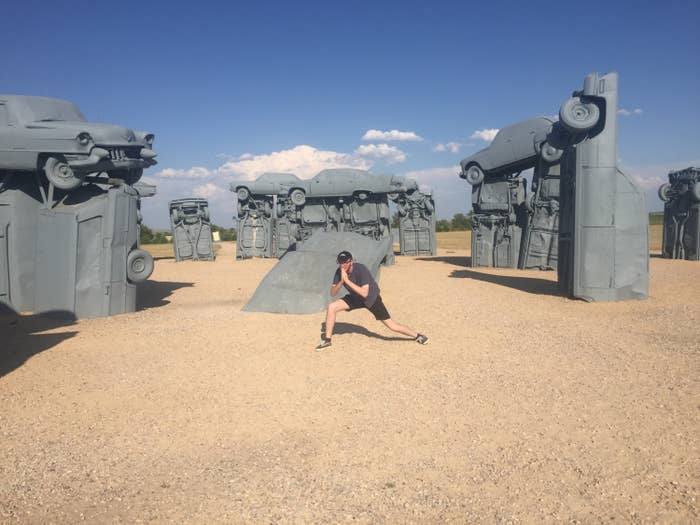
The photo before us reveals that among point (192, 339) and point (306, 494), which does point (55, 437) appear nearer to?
point (306, 494)

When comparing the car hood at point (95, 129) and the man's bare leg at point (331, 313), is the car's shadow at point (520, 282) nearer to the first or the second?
the man's bare leg at point (331, 313)

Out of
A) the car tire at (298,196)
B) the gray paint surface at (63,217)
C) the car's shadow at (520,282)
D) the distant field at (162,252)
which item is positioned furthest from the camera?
the distant field at (162,252)

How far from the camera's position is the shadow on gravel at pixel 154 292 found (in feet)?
37.7

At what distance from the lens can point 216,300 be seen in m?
11.8

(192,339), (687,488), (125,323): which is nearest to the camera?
(687,488)

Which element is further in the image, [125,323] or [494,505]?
[125,323]

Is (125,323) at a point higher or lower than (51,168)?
lower

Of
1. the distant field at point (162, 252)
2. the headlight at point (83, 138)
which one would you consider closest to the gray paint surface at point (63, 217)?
the headlight at point (83, 138)

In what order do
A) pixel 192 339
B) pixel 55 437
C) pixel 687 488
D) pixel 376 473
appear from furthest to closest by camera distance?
pixel 192 339, pixel 55 437, pixel 376 473, pixel 687 488

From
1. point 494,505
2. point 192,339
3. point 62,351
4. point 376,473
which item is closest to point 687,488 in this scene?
point 494,505

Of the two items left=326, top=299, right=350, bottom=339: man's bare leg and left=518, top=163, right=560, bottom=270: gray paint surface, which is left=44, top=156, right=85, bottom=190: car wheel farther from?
left=518, top=163, right=560, bottom=270: gray paint surface

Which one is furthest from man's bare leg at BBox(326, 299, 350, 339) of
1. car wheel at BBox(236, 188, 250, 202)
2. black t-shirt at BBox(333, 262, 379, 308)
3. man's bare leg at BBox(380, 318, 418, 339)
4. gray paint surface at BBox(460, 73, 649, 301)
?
car wheel at BBox(236, 188, 250, 202)

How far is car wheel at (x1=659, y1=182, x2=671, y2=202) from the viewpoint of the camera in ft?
65.1

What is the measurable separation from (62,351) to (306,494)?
17.5 ft
